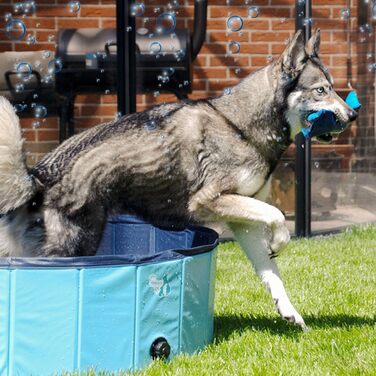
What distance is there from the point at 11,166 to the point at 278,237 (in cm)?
128

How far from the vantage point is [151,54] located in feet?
21.1

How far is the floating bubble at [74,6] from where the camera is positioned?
6.21 metres

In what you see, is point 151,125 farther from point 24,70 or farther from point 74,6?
point 24,70

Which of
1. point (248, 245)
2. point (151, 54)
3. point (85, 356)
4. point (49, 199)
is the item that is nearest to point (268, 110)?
point (248, 245)

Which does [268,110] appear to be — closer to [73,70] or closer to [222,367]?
[222,367]

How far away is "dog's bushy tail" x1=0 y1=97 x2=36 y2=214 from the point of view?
10.8 ft

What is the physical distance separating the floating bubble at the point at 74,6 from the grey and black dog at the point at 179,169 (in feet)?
7.89

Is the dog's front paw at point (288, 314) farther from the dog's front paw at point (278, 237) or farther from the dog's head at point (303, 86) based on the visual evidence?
the dog's head at point (303, 86)

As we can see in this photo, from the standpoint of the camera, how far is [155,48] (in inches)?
251

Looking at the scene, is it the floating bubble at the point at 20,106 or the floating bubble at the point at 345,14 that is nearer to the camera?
the floating bubble at the point at 20,106

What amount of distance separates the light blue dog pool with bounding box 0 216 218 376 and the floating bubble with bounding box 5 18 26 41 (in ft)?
10.6

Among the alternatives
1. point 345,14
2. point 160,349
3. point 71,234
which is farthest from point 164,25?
point 160,349

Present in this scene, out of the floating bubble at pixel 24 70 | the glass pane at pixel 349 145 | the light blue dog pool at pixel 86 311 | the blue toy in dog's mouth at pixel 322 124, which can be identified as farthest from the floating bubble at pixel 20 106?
the light blue dog pool at pixel 86 311

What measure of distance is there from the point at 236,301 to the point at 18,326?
1797mm
